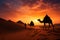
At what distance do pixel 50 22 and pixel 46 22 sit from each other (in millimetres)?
891

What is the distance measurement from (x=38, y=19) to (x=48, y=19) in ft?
8.56

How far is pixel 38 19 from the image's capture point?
32344 mm

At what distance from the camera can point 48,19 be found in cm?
3366

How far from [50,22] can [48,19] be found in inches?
39.0

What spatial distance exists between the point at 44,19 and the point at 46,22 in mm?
886

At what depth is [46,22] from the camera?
34156 millimetres

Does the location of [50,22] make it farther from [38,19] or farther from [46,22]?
[38,19]

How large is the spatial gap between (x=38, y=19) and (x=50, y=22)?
3386mm

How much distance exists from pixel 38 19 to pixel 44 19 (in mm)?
2027

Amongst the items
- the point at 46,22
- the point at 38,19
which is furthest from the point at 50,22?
the point at 38,19

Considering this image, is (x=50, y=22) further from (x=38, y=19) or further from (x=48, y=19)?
(x=38, y=19)

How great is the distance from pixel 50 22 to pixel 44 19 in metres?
1.56

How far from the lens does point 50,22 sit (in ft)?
112
